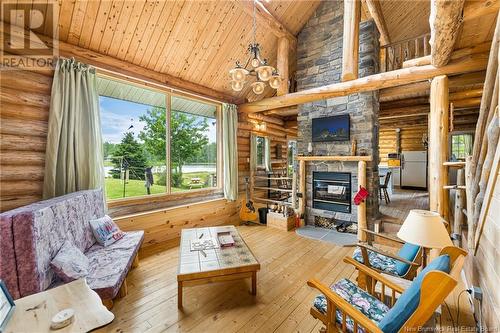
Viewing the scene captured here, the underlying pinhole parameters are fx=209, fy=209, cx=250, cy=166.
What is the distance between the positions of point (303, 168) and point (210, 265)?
3131 millimetres

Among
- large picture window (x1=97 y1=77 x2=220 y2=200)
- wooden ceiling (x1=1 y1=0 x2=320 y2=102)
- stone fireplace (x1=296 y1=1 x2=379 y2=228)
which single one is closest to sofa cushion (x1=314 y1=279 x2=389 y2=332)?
stone fireplace (x1=296 y1=1 x2=379 y2=228)

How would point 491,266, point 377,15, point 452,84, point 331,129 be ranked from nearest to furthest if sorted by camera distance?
point 491,266
point 452,84
point 331,129
point 377,15

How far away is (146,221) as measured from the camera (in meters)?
3.51

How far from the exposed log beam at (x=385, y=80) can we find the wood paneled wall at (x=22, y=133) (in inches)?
144

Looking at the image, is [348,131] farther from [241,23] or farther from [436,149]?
[241,23]

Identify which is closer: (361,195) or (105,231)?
(105,231)

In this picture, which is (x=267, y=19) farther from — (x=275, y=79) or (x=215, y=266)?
(x=215, y=266)

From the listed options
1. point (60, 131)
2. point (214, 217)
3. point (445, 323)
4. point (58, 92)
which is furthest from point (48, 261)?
point (445, 323)

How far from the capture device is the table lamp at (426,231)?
4.90 ft

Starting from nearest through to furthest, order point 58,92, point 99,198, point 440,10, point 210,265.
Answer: point 440,10 → point 210,265 → point 58,92 → point 99,198

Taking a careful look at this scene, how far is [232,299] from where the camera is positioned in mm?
2240

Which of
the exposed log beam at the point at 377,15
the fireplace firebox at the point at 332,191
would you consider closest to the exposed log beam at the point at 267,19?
the exposed log beam at the point at 377,15

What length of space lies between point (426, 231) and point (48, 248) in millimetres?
3102

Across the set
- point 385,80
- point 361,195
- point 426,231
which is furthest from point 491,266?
point 385,80
